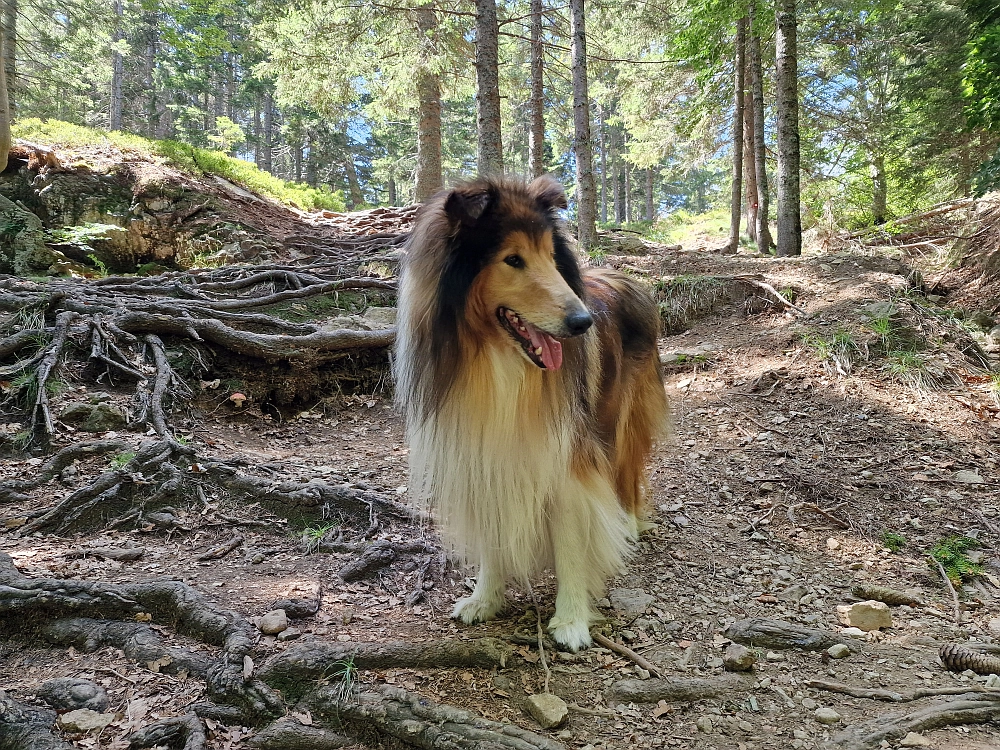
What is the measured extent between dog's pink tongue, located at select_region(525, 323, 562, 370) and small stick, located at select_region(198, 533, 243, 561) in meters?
2.03

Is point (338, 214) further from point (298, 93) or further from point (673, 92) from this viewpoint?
point (673, 92)

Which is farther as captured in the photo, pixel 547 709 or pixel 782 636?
pixel 782 636

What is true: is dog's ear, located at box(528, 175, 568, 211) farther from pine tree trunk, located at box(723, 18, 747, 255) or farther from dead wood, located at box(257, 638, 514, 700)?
pine tree trunk, located at box(723, 18, 747, 255)

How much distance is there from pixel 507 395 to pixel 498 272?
0.51 m

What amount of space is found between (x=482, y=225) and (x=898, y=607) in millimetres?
A: 2628

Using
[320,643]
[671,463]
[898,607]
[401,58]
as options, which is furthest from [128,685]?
[401,58]

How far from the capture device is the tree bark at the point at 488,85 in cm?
759

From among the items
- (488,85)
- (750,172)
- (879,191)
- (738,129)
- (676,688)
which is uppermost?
(738,129)

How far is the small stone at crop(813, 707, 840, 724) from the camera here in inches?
77.4

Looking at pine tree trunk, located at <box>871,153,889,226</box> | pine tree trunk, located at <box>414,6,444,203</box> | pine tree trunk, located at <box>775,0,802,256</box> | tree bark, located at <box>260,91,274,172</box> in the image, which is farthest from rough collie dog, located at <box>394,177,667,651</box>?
tree bark, located at <box>260,91,274,172</box>

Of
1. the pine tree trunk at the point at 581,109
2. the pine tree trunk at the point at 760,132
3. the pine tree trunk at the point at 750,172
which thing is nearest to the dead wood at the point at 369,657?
the pine tree trunk at the point at 581,109

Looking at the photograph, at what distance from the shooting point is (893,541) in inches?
127

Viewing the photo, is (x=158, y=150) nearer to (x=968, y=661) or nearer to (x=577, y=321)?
(x=577, y=321)

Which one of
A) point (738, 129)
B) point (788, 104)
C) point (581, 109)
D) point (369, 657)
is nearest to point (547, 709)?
point (369, 657)
